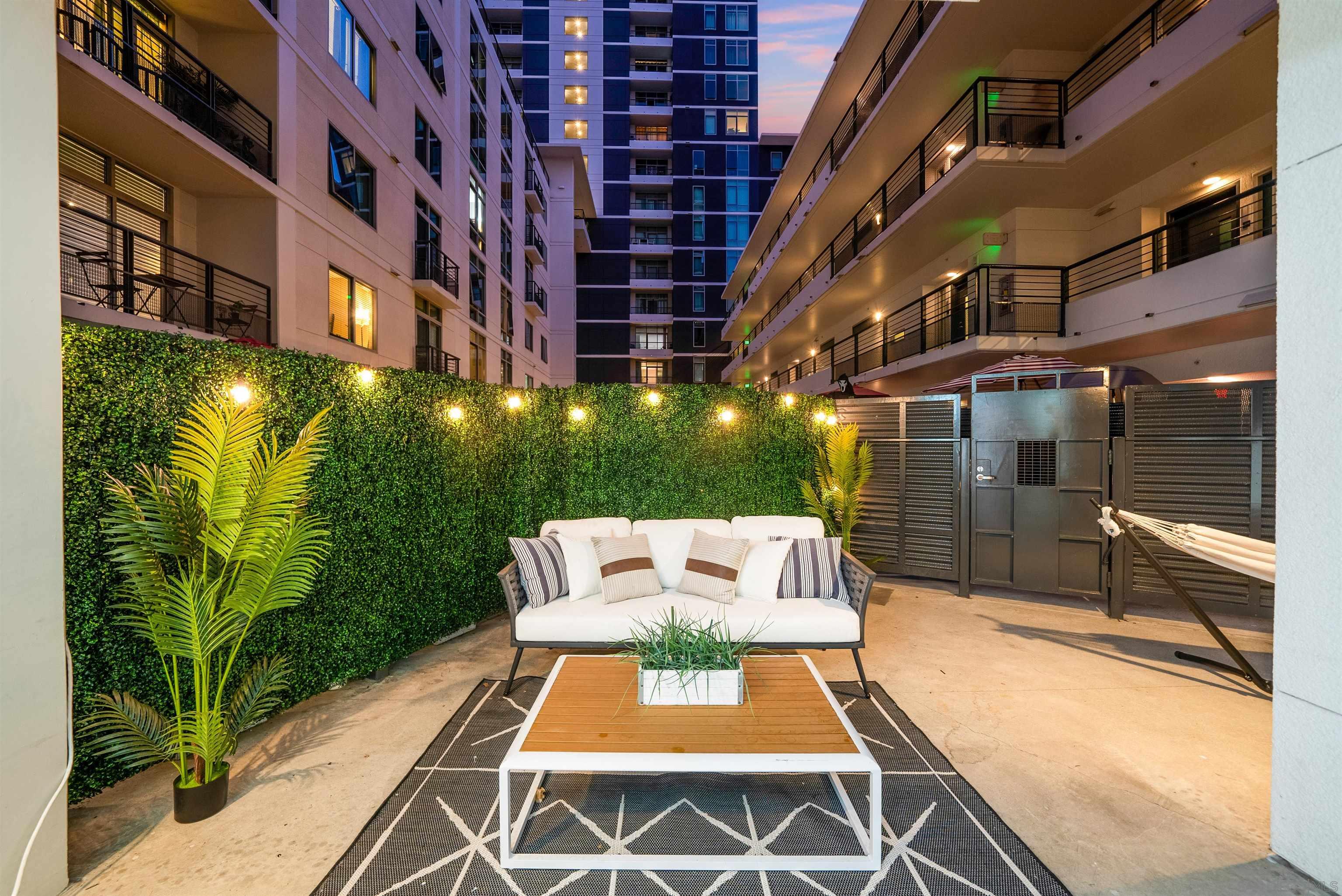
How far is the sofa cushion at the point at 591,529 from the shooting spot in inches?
170

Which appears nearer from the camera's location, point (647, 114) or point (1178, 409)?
point (1178, 409)

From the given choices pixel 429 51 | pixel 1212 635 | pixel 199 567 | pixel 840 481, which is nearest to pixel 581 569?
pixel 199 567

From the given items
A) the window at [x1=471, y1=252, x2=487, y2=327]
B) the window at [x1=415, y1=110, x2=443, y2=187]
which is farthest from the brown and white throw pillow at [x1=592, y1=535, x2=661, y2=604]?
the window at [x1=471, y1=252, x2=487, y2=327]

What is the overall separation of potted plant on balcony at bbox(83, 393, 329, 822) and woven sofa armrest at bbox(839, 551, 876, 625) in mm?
3255

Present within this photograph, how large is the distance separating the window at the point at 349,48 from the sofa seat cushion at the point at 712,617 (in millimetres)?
8952

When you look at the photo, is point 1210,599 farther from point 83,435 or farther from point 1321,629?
point 83,435

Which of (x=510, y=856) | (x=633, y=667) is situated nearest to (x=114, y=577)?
(x=510, y=856)

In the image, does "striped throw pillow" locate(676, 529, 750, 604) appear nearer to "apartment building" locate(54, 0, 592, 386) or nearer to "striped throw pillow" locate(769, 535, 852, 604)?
"striped throw pillow" locate(769, 535, 852, 604)

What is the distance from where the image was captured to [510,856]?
82.1 inches

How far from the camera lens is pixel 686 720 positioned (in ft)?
7.63

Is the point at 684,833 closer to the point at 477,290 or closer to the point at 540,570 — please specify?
the point at 540,570

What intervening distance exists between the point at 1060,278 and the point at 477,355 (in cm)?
1278

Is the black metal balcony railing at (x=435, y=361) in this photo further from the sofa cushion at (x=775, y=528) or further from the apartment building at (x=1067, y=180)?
the apartment building at (x=1067, y=180)

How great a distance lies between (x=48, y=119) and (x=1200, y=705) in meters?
6.39
